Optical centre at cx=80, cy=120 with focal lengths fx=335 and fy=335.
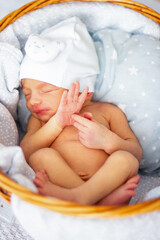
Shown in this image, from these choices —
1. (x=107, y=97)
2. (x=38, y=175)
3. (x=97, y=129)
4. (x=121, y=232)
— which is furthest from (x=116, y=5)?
(x=121, y=232)

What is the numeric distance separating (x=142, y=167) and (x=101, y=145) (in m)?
0.29

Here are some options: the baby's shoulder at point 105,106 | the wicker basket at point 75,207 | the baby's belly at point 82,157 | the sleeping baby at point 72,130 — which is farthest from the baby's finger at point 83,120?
the wicker basket at point 75,207

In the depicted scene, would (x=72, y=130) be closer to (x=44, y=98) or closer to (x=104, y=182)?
(x=44, y=98)

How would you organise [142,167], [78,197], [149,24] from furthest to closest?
[149,24] → [142,167] → [78,197]

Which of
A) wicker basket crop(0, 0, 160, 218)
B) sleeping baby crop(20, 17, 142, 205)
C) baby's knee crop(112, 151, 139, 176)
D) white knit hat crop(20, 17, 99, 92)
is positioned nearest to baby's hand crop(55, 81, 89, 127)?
sleeping baby crop(20, 17, 142, 205)

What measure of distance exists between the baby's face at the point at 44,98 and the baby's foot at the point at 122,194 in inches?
15.8

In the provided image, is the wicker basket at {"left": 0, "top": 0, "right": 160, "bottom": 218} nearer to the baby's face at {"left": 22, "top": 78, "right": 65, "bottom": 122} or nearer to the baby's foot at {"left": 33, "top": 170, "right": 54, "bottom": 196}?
the baby's foot at {"left": 33, "top": 170, "right": 54, "bottom": 196}

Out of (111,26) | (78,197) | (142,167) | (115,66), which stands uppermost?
(111,26)

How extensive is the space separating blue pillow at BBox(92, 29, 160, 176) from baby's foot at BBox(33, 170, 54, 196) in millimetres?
448

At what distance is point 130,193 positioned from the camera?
3.23ft

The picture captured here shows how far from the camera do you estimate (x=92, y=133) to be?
3.67 feet

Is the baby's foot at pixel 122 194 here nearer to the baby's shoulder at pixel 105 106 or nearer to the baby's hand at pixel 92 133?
the baby's hand at pixel 92 133

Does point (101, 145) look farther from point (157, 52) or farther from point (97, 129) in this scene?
point (157, 52)

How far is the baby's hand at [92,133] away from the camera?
112 centimetres
